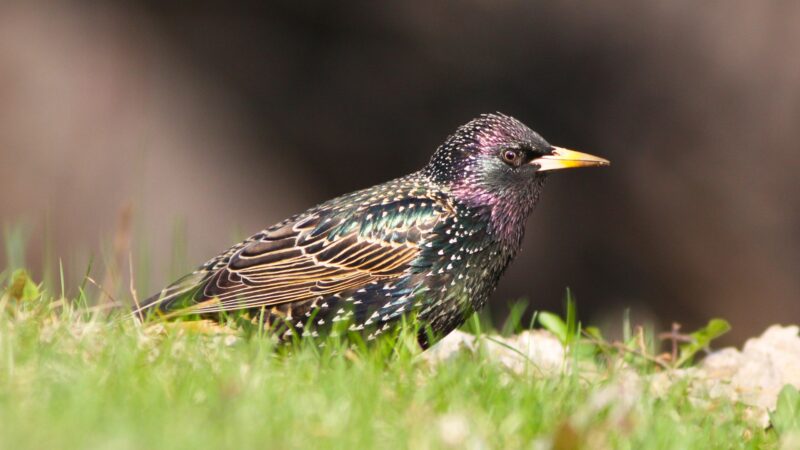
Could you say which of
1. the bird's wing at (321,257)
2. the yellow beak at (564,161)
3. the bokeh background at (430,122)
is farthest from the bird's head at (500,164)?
the bokeh background at (430,122)

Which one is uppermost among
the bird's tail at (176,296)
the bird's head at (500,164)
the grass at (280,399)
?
the bird's head at (500,164)

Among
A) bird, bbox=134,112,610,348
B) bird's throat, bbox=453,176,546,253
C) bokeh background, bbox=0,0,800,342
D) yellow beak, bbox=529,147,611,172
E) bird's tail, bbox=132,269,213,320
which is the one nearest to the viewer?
bird, bbox=134,112,610,348

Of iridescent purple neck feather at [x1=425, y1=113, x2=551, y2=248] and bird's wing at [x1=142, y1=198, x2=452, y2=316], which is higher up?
iridescent purple neck feather at [x1=425, y1=113, x2=551, y2=248]

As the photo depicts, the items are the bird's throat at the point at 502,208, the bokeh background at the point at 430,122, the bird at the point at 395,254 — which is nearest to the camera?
the bird at the point at 395,254

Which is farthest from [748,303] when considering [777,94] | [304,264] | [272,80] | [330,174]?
[304,264]

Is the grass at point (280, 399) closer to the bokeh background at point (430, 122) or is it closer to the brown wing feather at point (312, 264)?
the brown wing feather at point (312, 264)

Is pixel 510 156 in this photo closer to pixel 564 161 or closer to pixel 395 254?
pixel 564 161

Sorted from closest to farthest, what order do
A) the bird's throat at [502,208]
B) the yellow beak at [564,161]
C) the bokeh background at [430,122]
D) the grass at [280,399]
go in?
the grass at [280,399] < the bird's throat at [502,208] < the yellow beak at [564,161] < the bokeh background at [430,122]

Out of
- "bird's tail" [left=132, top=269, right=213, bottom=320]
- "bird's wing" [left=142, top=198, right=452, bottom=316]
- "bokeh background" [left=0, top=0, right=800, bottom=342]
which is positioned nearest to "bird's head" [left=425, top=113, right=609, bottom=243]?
"bird's wing" [left=142, top=198, right=452, bottom=316]

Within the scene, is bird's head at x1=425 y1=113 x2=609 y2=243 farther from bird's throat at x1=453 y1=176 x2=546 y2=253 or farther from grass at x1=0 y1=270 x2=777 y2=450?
grass at x1=0 y1=270 x2=777 y2=450
